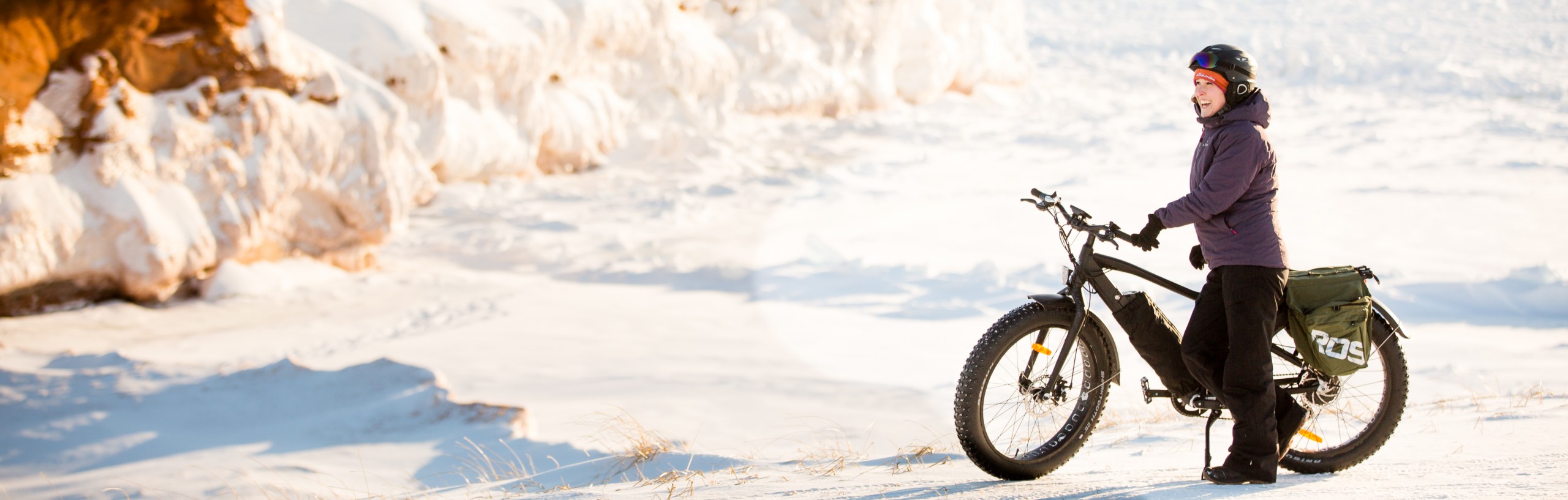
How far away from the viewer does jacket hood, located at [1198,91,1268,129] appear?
8.26 feet

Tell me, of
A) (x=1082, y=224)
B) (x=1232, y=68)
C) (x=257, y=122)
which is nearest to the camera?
(x=1232, y=68)

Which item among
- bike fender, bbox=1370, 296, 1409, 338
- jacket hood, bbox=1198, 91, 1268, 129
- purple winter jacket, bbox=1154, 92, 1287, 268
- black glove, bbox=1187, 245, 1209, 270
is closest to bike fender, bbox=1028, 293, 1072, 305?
purple winter jacket, bbox=1154, 92, 1287, 268

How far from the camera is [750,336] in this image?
6.46 meters

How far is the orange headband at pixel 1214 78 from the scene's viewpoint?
2.51 meters

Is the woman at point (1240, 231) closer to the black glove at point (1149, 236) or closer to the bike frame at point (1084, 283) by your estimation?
the black glove at point (1149, 236)

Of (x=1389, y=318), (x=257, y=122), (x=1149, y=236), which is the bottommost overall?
(x=1389, y=318)

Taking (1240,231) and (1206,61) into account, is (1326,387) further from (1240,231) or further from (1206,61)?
(1206,61)

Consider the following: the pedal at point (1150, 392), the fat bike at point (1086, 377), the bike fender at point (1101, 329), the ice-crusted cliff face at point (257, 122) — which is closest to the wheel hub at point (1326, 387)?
the fat bike at point (1086, 377)

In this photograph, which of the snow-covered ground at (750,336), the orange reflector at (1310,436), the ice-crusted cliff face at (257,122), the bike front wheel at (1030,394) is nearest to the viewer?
the bike front wheel at (1030,394)

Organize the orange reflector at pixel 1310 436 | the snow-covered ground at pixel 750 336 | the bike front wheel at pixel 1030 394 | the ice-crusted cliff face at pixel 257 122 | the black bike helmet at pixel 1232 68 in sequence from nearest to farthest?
the black bike helmet at pixel 1232 68
the bike front wheel at pixel 1030 394
the orange reflector at pixel 1310 436
the snow-covered ground at pixel 750 336
the ice-crusted cliff face at pixel 257 122

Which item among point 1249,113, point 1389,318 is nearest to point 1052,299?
point 1249,113

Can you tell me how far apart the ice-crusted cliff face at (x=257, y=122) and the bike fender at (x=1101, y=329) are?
228 inches

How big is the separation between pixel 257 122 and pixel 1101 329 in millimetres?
6106

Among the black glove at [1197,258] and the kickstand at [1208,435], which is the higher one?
the black glove at [1197,258]
